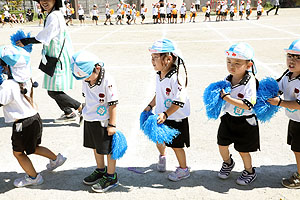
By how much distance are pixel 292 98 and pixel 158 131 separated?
4.57ft

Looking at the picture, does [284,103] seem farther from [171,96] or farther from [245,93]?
[171,96]

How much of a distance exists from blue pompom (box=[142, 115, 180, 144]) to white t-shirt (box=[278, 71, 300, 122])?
1.19 m

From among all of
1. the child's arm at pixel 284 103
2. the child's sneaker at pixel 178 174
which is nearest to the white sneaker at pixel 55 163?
the child's sneaker at pixel 178 174

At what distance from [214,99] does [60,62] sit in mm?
2662

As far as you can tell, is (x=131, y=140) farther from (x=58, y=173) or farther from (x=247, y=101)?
(x=247, y=101)

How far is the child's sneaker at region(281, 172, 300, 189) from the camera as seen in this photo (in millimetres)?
3210

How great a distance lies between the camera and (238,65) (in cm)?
304

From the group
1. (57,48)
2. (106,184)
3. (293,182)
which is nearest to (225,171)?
(293,182)

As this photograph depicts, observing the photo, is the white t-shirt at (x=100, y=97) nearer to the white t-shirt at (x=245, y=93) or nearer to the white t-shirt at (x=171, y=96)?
the white t-shirt at (x=171, y=96)

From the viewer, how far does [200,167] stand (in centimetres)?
374

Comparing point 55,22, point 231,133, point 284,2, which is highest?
point 284,2

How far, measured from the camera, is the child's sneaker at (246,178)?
3.32 meters

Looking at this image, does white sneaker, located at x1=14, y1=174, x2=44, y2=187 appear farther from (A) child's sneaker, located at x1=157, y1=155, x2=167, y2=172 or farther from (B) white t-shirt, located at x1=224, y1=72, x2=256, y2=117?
(B) white t-shirt, located at x1=224, y1=72, x2=256, y2=117

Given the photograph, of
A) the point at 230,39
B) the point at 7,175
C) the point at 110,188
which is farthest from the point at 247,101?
the point at 230,39
